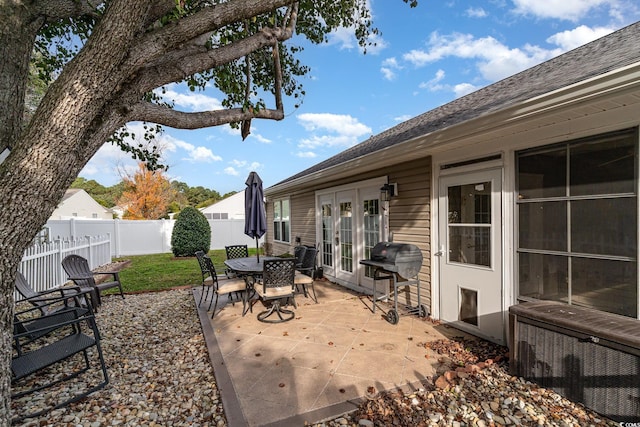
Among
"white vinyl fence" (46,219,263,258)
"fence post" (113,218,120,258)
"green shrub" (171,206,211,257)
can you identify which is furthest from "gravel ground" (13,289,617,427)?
"fence post" (113,218,120,258)

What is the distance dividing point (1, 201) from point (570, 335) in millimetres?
4187

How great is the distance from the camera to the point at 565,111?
249 centimetres

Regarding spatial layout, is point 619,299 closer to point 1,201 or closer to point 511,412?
point 511,412

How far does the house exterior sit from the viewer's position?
2.52 metres

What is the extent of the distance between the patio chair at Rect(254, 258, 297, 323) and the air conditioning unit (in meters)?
2.94

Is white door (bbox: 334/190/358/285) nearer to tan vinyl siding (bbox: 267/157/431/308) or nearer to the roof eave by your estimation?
tan vinyl siding (bbox: 267/157/431/308)

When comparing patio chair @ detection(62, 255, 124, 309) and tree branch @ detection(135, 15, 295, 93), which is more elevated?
tree branch @ detection(135, 15, 295, 93)

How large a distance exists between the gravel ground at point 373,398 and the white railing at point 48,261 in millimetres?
3825

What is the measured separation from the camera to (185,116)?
3.45m

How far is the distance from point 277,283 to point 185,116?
2.67 m

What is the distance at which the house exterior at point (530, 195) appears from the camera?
8.26 feet

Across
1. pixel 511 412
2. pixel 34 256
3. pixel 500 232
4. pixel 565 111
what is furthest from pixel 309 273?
pixel 34 256

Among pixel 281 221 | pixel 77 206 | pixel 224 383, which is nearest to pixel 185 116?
pixel 224 383

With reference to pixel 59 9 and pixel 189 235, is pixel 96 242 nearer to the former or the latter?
pixel 189 235
